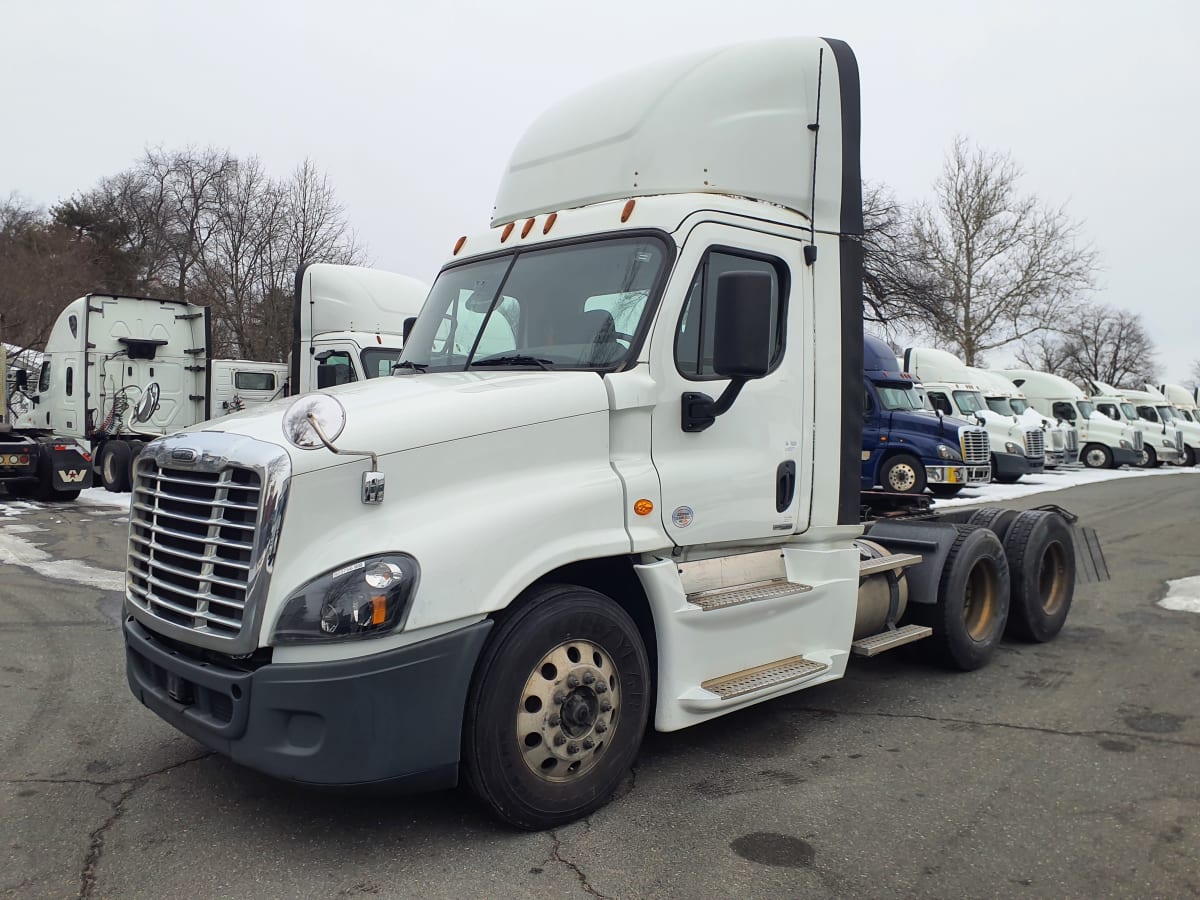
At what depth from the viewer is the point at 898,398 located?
19.0 meters

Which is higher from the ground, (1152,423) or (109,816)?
(1152,423)

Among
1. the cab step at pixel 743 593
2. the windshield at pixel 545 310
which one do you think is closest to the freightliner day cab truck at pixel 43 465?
A: the windshield at pixel 545 310

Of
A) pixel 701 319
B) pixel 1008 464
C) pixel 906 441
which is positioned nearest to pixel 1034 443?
pixel 1008 464

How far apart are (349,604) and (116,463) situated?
57.1ft

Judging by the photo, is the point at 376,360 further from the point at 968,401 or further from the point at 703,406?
the point at 968,401

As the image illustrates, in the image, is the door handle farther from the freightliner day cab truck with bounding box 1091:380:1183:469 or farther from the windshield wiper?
the freightliner day cab truck with bounding box 1091:380:1183:469

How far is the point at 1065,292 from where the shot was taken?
155 feet

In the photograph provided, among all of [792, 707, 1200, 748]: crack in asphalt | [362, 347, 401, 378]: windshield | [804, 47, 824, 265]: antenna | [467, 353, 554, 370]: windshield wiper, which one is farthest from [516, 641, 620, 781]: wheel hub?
[362, 347, 401, 378]: windshield

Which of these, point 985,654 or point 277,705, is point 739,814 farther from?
point 985,654

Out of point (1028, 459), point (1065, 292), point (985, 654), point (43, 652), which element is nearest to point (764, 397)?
point (985, 654)

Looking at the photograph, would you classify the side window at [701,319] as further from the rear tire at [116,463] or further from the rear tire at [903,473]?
the rear tire at [116,463]

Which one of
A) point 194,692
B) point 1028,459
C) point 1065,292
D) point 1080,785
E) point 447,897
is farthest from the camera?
point 1065,292

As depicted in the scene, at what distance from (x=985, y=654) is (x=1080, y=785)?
2.12 m

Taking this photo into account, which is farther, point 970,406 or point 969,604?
point 970,406
